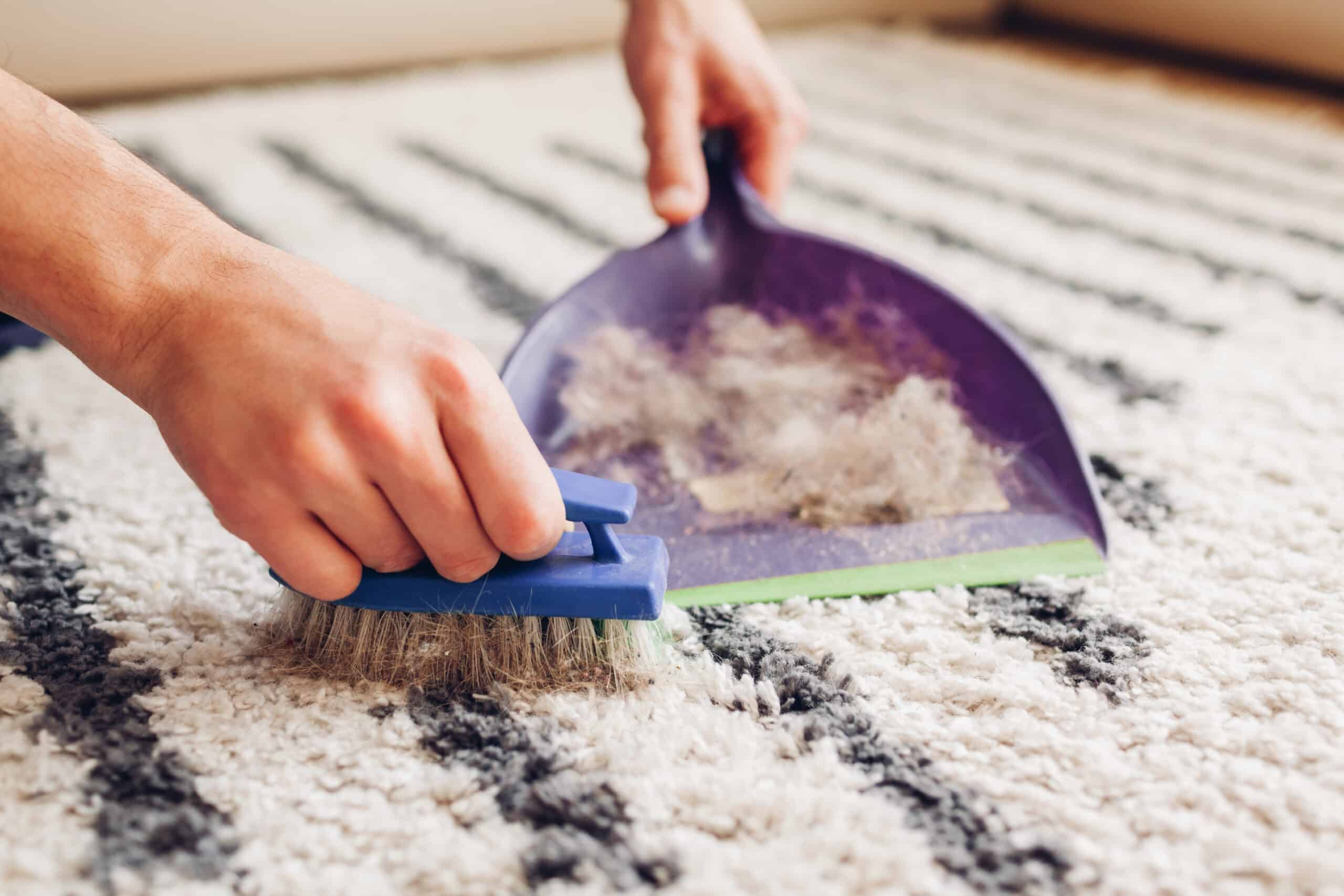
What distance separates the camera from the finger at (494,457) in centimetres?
35

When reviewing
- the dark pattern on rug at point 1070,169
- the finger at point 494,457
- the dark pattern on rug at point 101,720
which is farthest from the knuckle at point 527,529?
the dark pattern on rug at point 1070,169

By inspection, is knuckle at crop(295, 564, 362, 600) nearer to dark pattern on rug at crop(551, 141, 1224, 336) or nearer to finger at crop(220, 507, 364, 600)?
finger at crop(220, 507, 364, 600)

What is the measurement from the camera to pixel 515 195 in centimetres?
99

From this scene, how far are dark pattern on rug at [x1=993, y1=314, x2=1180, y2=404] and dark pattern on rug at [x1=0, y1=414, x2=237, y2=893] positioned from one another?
478 mm

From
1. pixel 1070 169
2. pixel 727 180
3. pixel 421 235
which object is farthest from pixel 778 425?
pixel 1070 169

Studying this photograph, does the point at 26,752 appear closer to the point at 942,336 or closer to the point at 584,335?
the point at 584,335

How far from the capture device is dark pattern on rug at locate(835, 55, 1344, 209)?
0.91 meters

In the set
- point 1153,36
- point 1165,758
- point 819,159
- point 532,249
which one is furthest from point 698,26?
point 1153,36

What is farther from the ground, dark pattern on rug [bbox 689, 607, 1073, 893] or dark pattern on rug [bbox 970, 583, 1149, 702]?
dark pattern on rug [bbox 970, 583, 1149, 702]

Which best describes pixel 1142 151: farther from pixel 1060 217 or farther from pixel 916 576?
pixel 916 576

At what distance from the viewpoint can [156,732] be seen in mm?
371

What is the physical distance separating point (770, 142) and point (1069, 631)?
39 centimetres

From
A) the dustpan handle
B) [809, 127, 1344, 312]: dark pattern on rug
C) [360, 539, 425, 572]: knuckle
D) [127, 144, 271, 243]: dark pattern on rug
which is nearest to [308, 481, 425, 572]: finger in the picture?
[360, 539, 425, 572]: knuckle

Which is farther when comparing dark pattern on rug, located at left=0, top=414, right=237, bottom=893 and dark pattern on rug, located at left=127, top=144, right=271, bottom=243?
dark pattern on rug, located at left=127, top=144, right=271, bottom=243
